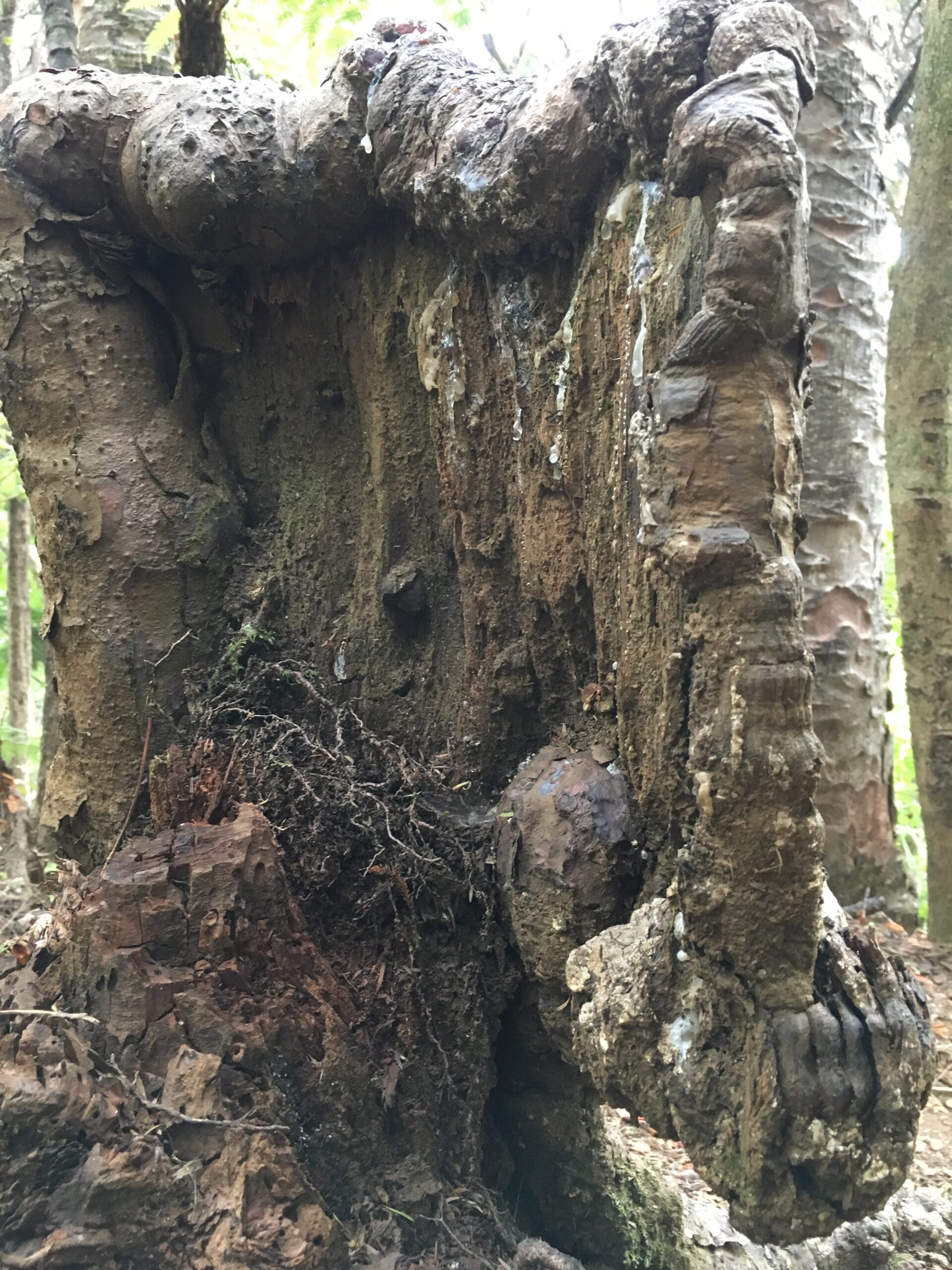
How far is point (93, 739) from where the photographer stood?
9.35 ft

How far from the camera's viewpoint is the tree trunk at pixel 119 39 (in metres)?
4.86

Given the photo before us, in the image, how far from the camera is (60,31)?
433 cm

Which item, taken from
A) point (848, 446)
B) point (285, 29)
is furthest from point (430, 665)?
point (285, 29)

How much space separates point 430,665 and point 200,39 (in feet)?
9.97

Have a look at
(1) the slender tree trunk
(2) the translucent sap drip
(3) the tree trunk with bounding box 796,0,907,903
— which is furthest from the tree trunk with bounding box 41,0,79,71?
(2) the translucent sap drip

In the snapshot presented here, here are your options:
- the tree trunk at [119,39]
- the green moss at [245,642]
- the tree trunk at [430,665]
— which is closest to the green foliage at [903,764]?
Answer: the tree trunk at [430,665]

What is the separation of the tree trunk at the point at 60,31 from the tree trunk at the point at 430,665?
1.88 meters

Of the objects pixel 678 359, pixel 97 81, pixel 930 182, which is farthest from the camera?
pixel 930 182

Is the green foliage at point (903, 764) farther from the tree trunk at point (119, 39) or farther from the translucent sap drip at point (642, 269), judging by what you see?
the translucent sap drip at point (642, 269)

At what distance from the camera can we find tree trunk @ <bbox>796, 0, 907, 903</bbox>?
14.2 feet

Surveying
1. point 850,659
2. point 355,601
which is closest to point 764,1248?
point 355,601

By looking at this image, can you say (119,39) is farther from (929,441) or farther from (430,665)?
(929,441)

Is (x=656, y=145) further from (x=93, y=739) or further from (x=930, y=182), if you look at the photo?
(x=930, y=182)

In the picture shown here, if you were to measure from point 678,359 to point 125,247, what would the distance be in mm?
2034
